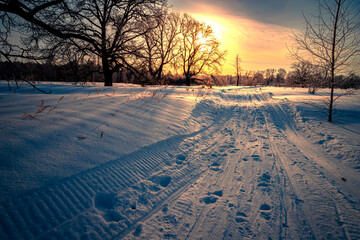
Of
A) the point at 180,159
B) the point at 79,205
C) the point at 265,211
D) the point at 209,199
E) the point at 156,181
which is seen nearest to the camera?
the point at 79,205

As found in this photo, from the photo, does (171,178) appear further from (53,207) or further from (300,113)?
(300,113)

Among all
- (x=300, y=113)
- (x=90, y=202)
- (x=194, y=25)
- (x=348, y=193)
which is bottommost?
(x=348, y=193)

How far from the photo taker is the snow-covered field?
4.42 ft

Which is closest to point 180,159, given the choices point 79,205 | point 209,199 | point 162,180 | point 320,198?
point 162,180

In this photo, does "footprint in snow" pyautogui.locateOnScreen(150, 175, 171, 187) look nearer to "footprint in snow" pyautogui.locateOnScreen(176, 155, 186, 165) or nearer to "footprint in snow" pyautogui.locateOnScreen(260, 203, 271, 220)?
"footprint in snow" pyautogui.locateOnScreen(176, 155, 186, 165)

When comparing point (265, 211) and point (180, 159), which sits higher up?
point (180, 159)

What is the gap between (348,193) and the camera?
6.18 ft

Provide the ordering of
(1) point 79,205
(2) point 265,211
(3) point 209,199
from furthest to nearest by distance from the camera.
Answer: (3) point 209,199 < (2) point 265,211 < (1) point 79,205

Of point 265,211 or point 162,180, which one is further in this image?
point 162,180

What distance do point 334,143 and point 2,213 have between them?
5312 millimetres

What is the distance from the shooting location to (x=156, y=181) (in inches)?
77.9

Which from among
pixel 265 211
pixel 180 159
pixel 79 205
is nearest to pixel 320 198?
pixel 265 211

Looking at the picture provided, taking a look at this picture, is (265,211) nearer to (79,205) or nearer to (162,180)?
(162,180)

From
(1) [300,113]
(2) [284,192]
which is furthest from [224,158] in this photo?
(1) [300,113]
